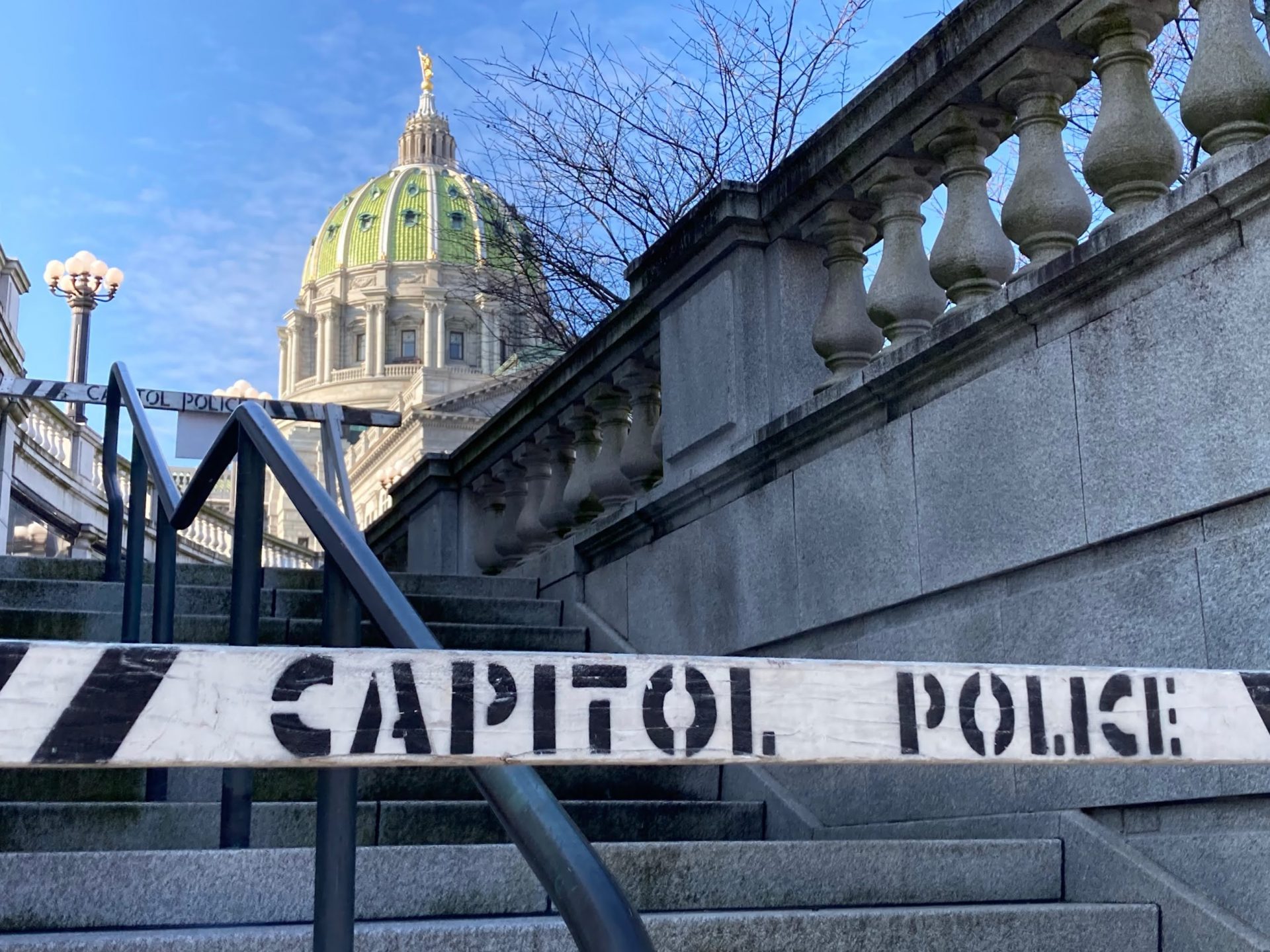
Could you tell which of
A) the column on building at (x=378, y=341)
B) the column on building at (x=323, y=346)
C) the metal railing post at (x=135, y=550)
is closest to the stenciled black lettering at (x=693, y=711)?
the metal railing post at (x=135, y=550)

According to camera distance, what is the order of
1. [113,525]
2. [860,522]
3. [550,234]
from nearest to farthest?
1. [860,522]
2. [113,525]
3. [550,234]

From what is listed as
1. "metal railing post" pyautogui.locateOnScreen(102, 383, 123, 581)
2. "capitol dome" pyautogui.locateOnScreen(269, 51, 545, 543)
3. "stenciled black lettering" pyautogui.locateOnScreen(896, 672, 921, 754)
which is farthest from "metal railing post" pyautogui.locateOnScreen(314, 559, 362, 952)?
"capitol dome" pyautogui.locateOnScreen(269, 51, 545, 543)

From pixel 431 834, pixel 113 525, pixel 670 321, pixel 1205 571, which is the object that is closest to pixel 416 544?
pixel 113 525

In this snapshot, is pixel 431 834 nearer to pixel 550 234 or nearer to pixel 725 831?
pixel 725 831

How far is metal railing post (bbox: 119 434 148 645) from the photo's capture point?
483 cm

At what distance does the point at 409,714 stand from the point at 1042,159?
9.89ft

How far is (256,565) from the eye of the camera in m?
3.25

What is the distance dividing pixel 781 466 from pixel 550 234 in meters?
7.19

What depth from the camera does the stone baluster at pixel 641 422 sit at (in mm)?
6160

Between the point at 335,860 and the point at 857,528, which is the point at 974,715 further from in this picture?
the point at 857,528

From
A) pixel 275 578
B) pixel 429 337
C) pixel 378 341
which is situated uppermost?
pixel 378 341

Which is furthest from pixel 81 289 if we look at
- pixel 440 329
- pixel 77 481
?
pixel 440 329

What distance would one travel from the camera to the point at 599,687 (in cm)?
147

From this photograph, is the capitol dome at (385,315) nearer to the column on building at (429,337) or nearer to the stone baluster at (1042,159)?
the column on building at (429,337)
